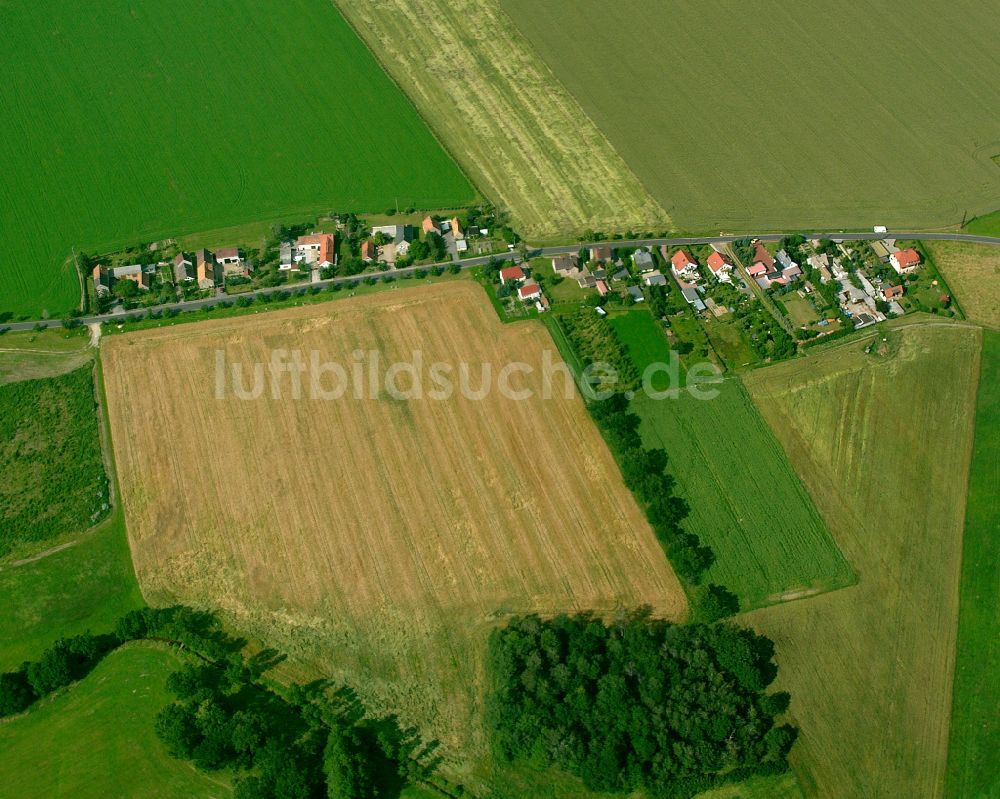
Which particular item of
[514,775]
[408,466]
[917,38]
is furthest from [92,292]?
[917,38]

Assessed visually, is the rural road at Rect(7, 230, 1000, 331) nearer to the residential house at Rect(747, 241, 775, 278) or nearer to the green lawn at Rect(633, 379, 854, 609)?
the residential house at Rect(747, 241, 775, 278)

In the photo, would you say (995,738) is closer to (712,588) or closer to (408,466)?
(712,588)

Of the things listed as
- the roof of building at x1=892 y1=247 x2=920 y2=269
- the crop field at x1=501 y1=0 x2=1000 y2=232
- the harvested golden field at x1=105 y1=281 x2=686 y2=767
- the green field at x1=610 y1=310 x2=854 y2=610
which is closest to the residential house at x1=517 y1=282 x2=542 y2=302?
the harvested golden field at x1=105 y1=281 x2=686 y2=767

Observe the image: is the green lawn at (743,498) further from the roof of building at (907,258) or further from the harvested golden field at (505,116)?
the harvested golden field at (505,116)

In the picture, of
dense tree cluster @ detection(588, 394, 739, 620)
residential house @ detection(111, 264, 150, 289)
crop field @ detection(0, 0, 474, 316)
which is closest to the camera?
dense tree cluster @ detection(588, 394, 739, 620)

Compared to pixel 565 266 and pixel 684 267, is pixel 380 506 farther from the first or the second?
pixel 684 267

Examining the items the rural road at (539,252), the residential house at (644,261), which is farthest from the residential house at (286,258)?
the residential house at (644,261)

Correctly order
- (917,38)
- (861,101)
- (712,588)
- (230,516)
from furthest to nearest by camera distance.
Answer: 1. (917,38)
2. (861,101)
3. (230,516)
4. (712,588)
